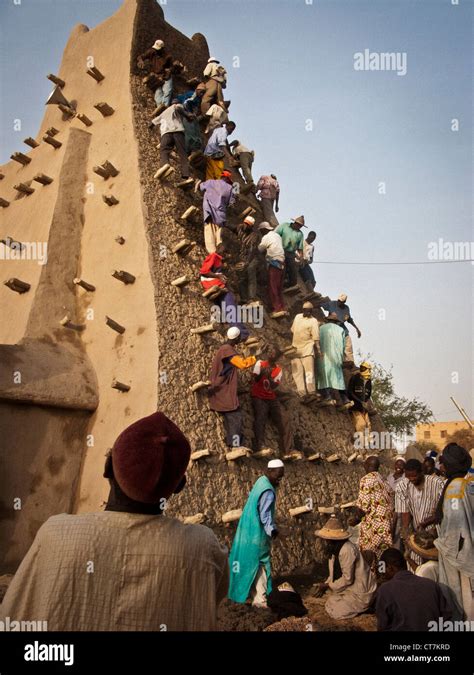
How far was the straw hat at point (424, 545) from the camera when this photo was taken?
5.80 m

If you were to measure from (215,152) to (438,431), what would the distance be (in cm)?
3391

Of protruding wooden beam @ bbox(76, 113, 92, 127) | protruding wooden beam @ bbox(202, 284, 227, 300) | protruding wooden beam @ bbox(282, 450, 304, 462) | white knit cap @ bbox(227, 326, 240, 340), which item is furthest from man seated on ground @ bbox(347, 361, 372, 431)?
protruding wooden beam @ bbox(76, 113, 92, 127)

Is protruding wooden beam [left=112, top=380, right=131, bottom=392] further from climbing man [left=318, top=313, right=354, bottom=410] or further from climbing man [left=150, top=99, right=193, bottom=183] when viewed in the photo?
climbing man [left=318, top=313, right=354, bottom=410]

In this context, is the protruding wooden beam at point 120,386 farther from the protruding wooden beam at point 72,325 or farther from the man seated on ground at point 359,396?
the man seated on ground at point 359,396

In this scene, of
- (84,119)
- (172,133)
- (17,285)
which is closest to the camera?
(17,285)

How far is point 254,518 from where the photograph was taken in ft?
22.1

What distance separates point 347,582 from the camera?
6527 millimetres

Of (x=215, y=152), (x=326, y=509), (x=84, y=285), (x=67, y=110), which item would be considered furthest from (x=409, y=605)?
(x=67, y=110)

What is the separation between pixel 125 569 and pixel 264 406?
7029 mm

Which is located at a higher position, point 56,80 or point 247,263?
point 56,80

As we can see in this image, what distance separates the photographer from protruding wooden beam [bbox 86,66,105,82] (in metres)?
11.5

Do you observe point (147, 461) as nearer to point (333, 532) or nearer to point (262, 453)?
point (333, 532)

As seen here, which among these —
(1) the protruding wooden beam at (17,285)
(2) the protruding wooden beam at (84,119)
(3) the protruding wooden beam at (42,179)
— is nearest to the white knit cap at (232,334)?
(1) the protruding wooden beam at (17,285)

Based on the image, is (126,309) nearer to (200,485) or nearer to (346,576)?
(200,485)
